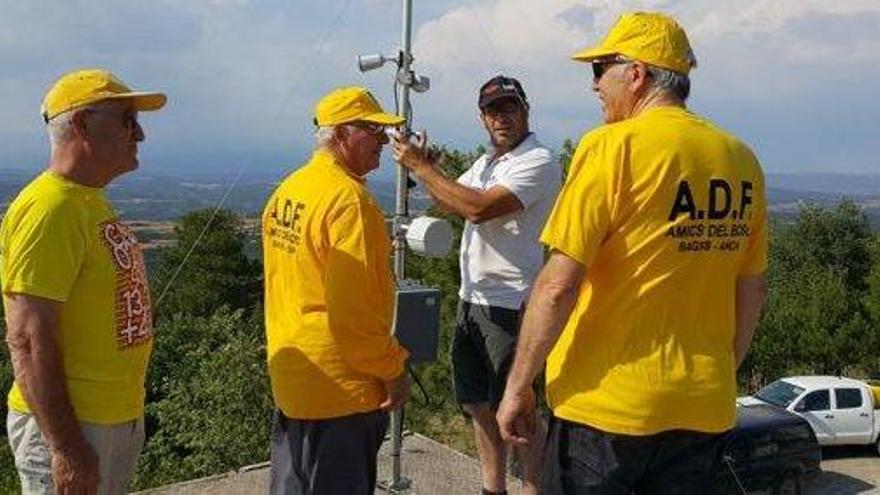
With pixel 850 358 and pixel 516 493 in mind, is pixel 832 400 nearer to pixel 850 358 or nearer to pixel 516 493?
pixel 850 358

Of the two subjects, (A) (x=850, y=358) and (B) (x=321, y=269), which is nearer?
(B) (x=321, y=269)

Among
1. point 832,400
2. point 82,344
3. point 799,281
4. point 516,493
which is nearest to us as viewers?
point 82,344

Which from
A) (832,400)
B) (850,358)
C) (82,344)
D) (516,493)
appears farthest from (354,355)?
(850,358)

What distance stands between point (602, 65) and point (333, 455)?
1620mm

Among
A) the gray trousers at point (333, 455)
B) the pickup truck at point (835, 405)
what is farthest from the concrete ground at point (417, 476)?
the pickup truck at point (835, 405)

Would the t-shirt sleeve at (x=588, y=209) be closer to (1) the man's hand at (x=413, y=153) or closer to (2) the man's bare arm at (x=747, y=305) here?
A: (2) the man's bare arm at (x=747, y=305)

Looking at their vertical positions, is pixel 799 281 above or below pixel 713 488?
below

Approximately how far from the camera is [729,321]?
250 centimetres

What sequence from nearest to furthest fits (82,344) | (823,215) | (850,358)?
1. (82,344)
2. (850,358)
3. (823,215)

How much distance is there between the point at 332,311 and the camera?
300 cm

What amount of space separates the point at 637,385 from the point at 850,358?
119 ft

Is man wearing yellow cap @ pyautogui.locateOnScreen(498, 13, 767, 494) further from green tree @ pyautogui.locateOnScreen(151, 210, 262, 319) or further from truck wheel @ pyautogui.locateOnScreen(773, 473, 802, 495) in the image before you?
green tree @ pyautogui.locateOnScreen(151, 210, 262, 319)

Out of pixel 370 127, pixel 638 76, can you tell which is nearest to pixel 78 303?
pixel 370 127

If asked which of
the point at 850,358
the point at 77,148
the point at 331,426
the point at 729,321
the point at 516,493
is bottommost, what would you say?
the point at 850,358
